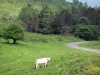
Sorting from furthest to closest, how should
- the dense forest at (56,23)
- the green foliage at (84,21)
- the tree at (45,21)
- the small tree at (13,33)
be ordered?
the green foliage at (84,21), the tree at (45,21), the dense forest at (56,23), the small tree at (13,33)

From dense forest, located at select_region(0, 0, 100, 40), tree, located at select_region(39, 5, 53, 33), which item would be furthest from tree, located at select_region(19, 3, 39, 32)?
tree, located at select_region(39, 5, 53, 33)

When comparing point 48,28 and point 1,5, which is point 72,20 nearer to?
point 48,28

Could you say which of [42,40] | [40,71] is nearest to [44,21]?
[42,40]

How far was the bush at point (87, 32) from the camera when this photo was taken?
117 meters

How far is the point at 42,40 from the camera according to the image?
8838cm

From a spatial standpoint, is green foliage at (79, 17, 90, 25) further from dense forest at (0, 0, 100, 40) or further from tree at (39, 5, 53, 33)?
tree at (39, 5, 53, 33)

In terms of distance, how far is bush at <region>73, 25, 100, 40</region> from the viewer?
117m

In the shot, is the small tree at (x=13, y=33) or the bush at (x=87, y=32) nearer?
the small tree at (x=13, y=33)

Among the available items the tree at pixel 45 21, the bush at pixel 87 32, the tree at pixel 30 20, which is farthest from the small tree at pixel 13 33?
the tree at pixel 45 21

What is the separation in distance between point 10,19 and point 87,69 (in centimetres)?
11520

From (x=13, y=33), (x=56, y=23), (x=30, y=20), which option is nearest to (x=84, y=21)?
(x=56, y=23)

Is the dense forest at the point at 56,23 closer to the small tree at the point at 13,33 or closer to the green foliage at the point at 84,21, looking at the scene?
the green foliage at the point at 84,21

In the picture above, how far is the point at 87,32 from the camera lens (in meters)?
116

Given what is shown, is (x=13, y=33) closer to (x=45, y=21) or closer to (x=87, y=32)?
(x=87, y=32)
